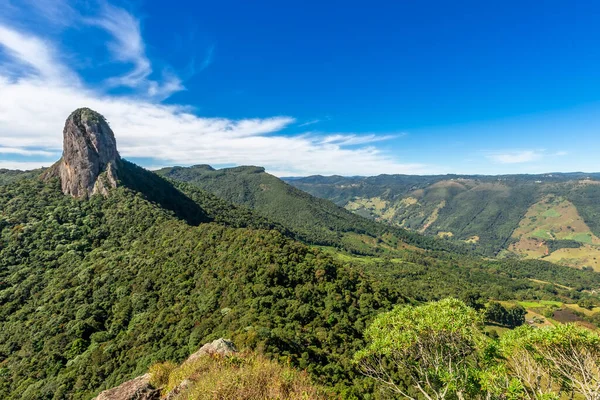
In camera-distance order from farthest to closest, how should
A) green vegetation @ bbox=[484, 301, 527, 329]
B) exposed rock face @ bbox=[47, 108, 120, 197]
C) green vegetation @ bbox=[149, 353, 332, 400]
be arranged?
1. green vegetation @ bbox=[484, 301, 527, 329]
2. exposed rock face @ bbox=[47, 108, 120, 197]
3. green vegetation @ bbox=[149, 353, 332, 400]

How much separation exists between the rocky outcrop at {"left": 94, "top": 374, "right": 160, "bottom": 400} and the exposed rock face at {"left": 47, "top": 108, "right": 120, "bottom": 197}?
460ft

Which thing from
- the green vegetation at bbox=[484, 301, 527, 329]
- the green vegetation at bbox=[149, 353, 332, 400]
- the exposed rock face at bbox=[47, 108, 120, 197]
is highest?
the exposed rock face at bbox=[47, 108, 120, 197]

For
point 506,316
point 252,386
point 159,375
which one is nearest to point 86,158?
point 159,375

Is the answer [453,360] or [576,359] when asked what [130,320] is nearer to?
[453,360]

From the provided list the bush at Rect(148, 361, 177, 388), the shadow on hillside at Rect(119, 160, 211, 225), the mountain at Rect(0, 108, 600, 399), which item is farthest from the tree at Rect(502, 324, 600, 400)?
the shadow on hillside at Rect(119, 160, 211, 225)

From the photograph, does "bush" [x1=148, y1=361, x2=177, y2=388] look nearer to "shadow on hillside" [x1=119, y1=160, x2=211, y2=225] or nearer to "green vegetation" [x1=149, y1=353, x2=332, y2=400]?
"green vegetation" [x1=149, y1=353, x2=332, y2=400]

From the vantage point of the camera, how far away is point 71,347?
6262 centimetres

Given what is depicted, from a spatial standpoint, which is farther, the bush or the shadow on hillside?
the shadow on hillside

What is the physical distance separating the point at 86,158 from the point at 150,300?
102m

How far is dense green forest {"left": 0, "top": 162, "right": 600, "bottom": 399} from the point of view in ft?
172

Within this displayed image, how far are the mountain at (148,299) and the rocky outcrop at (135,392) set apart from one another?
1872cm

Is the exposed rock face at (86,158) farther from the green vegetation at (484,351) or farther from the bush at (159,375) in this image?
the green vegetation at (484,351)

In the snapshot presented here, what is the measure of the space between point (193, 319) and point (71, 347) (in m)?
29.2

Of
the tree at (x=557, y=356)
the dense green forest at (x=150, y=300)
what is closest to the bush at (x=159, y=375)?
the dense green forest at (x=150, y=300)
